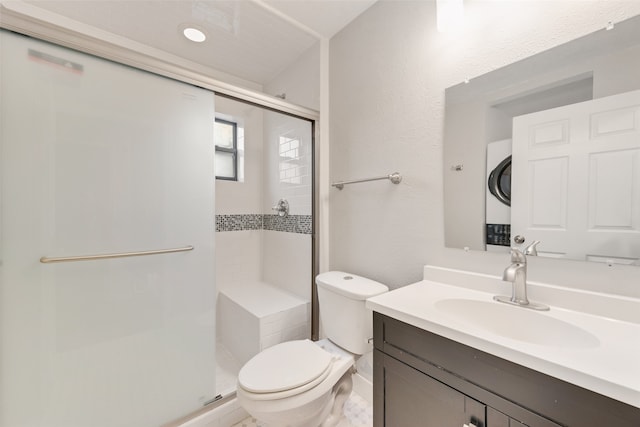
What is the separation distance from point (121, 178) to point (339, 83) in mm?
1375

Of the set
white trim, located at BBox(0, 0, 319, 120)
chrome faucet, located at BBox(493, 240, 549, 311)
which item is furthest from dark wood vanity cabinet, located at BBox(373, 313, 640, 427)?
white trim, located at BBox(0, 0, 319, 120)

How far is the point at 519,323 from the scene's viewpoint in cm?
88

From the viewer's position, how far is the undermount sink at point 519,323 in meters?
0.76

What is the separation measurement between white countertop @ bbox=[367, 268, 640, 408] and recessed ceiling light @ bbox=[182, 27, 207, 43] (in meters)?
1.97

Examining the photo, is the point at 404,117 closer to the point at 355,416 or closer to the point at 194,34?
the point at 194,34

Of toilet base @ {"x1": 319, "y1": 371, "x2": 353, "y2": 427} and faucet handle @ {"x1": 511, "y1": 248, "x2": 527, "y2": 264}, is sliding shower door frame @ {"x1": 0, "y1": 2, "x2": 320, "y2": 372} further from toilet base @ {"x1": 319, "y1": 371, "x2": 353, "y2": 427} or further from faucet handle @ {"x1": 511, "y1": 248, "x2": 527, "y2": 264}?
faucet handle @ {"x1": 511, "y1": 248, "x2": 527, "y2": 264}

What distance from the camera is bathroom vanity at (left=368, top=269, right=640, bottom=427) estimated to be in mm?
542

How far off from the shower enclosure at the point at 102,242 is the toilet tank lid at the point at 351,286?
24.8 inches

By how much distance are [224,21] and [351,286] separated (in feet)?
5.84

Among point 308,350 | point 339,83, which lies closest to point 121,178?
point 308,350

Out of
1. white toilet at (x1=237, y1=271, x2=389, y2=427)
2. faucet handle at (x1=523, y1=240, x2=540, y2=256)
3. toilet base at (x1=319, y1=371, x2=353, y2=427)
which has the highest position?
faucet handle at (x1=523, y1=240, x2=540, y2=256)

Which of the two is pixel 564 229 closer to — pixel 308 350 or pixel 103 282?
pixel 308 350

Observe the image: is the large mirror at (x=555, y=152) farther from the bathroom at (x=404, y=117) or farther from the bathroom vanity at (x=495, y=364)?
the bathroom vanity at (x=495, y=364)

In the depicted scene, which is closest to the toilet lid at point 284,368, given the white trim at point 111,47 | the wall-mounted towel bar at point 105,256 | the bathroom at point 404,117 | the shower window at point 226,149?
the bathroom at point 404,117
